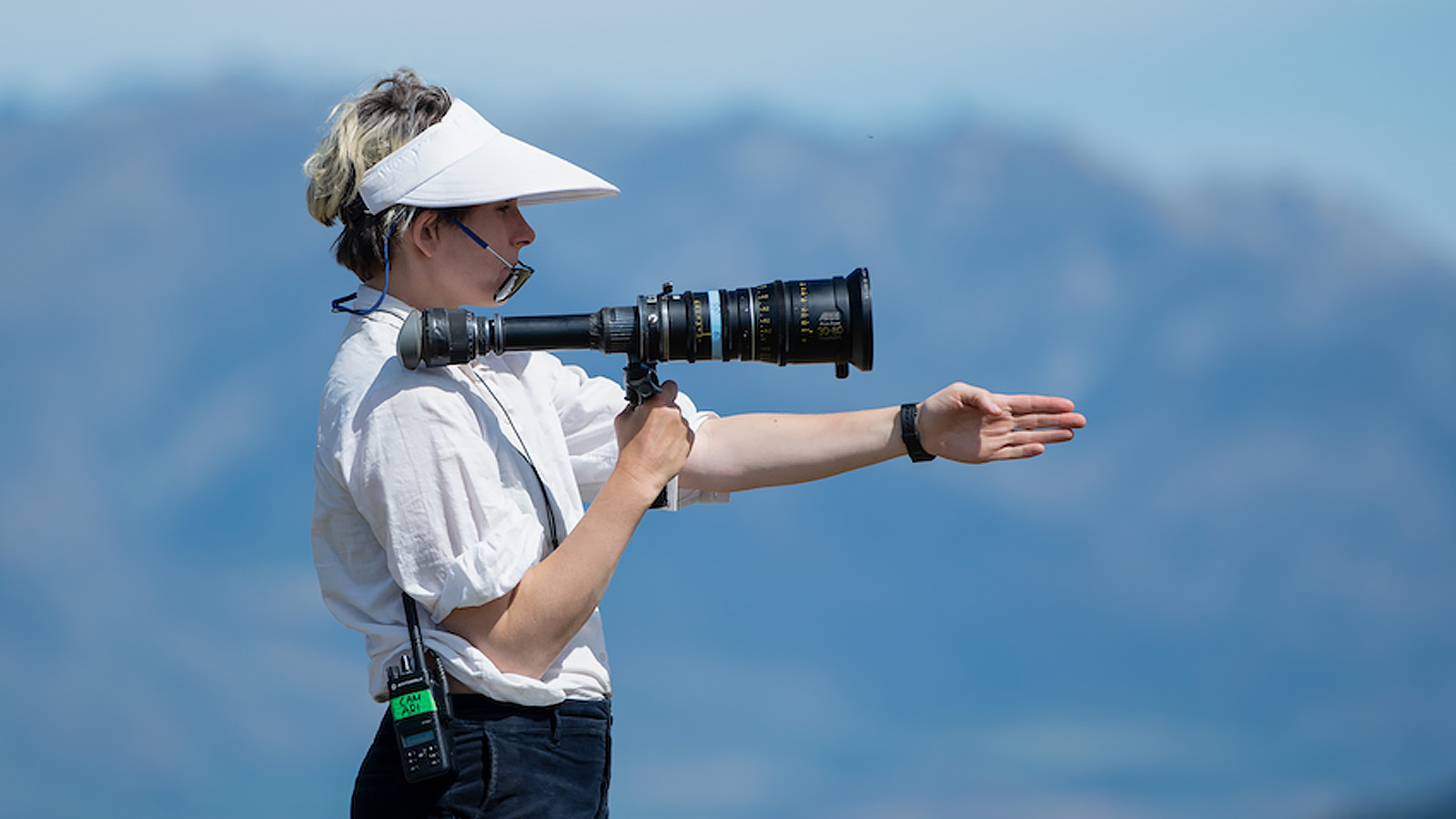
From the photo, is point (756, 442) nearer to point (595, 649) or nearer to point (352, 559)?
point (595, 649)

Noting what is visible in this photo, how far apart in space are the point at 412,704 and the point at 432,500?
281mm

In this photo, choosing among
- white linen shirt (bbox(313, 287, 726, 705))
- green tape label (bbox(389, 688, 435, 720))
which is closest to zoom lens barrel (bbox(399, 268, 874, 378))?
white linen shirt (bbox(313, 287, 726, 705))

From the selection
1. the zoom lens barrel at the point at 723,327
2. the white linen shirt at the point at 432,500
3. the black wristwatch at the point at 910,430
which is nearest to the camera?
the white linen shirt at the point at 432,500

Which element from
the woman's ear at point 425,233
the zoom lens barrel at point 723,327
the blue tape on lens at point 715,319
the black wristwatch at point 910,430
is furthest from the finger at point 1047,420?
the woman's ear at point 425,233

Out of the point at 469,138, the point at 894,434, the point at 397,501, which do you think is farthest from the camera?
the point at 894,434

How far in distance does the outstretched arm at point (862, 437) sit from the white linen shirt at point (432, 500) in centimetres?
34

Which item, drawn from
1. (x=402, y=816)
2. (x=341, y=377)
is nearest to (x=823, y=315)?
(x=341, y=377)

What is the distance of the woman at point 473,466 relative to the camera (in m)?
1.84

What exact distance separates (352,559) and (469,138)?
0.67 meters

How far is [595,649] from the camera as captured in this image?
2.06m

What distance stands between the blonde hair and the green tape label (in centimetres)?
67

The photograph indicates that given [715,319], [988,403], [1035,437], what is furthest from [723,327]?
[1035,437]

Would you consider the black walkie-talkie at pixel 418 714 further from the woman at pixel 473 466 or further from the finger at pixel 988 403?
the finger at pixel 988 403

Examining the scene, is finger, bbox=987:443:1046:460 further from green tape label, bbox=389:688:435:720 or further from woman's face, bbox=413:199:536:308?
green tape label, bbox=389:688:435:720
